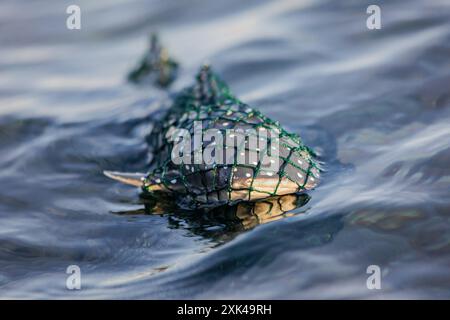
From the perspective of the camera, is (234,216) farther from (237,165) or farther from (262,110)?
(262,110)

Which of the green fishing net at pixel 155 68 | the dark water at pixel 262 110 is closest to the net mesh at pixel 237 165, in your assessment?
the dark water at pixel 262 110

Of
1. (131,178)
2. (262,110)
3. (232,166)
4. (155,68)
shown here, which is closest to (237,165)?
(232,166)

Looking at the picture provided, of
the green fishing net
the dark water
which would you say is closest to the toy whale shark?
the dark water


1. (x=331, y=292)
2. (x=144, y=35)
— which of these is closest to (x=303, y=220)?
(x=331, y=292)

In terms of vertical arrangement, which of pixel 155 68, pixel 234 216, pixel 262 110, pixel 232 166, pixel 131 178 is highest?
pixel 155 68

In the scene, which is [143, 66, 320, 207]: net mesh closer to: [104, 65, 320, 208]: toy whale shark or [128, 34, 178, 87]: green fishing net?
[104, 65, 320, 208]: toy whale shark
